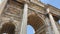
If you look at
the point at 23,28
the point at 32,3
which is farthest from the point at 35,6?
the point at 23,28

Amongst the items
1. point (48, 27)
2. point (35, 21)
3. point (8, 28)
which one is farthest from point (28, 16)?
point (8, 28)

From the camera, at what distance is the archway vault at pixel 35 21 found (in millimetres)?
13644

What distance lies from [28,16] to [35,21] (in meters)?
1.20

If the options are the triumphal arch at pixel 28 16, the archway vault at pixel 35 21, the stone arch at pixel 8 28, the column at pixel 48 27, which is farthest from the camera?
the archway vault at pixel 35 21

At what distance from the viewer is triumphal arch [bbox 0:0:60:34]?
37.3ft

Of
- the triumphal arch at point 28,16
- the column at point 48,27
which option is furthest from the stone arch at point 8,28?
the column at point 48,27

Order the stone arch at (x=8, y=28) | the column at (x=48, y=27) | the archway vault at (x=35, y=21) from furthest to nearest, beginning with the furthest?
1. the archway vault at (x=35, y=21)
2. the column at (x=48, y=27)
3. the stone arch at (x=8, y=28)

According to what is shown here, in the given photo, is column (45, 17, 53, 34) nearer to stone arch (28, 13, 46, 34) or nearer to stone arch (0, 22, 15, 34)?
stone arch (28, 13, 46, 34)

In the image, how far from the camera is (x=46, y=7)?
14469mm

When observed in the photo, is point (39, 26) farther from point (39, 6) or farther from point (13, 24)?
point (13, 24)

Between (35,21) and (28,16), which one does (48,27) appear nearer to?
(35,21)

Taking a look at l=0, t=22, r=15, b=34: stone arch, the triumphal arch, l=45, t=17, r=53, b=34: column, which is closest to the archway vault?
the triumphal arch

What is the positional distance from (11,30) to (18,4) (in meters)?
2.55

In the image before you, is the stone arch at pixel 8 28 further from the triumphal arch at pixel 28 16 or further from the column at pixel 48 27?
the column at pixel 48 27
